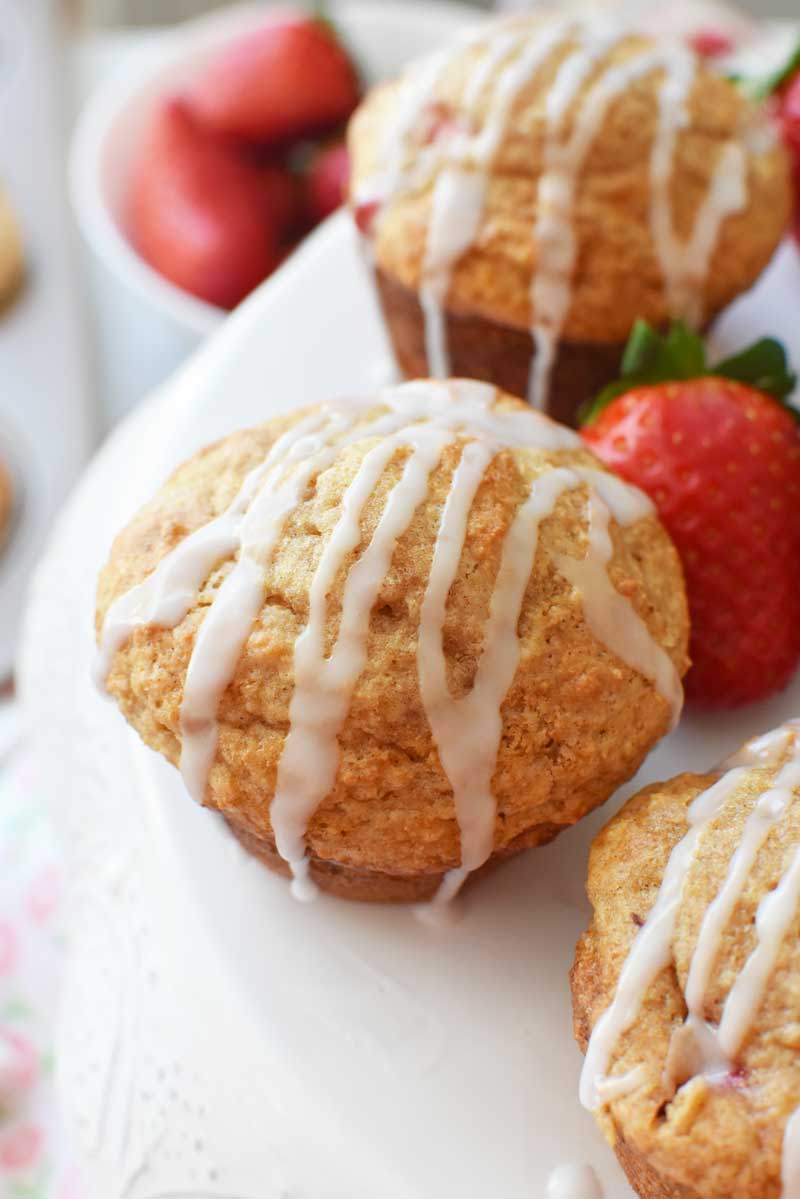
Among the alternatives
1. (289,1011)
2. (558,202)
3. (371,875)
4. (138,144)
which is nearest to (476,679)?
(371,875)

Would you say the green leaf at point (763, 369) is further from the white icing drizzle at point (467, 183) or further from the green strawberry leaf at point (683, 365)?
the white icing drizzle at point (467, 183)

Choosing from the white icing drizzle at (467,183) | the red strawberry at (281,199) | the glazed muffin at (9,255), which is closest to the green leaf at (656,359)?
the white icing drizzle at (467,183)

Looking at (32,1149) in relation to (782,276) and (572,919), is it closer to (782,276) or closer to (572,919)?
(572,919)

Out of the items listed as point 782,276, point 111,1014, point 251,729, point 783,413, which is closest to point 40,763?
point 111,1014

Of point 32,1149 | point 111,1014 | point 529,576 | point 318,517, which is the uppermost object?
point 318,517

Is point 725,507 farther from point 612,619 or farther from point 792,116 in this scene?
point 792,116
